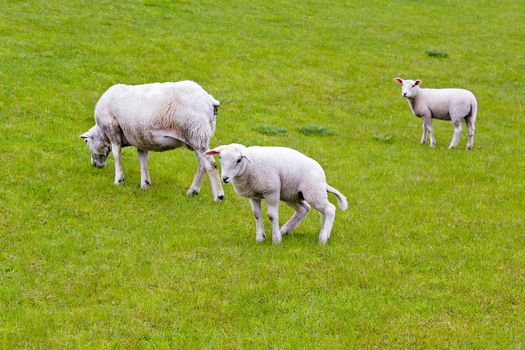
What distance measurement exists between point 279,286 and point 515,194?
736 centimetres

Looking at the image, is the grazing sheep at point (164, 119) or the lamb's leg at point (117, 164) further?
the lamb's leg at point (117, 164)

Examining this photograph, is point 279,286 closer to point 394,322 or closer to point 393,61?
point 394,322

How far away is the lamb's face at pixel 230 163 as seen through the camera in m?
9.64

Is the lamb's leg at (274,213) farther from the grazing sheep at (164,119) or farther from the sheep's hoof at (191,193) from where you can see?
the sheep's hoof at (191,193)

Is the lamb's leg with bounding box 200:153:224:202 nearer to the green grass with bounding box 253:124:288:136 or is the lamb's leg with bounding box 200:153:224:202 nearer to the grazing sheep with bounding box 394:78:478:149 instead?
the green grass with bounding box 253:124:288:136

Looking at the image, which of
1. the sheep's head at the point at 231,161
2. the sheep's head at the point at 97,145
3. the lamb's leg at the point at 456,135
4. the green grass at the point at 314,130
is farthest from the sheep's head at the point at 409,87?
the sheep's head at the point at 231,161

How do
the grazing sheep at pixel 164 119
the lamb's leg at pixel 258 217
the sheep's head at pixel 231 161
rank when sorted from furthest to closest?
the grazing sheep at pixel 164 119 → the lamb's leg at pixel 258 217 → the sheep's head at pixel 231 161

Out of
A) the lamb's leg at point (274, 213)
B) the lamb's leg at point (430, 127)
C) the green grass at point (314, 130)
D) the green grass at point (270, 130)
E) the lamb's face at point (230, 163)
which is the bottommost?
the green grass at point (314, 130)

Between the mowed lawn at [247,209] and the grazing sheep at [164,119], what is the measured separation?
826 millimetres

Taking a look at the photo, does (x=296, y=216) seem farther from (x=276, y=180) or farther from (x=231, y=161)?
(x=231, y=161)

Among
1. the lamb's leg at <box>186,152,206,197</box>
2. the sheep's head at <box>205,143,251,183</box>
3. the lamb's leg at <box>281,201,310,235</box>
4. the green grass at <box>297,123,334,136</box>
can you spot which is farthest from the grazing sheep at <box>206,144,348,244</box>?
the green grass at <box>297,123,334,136</box>

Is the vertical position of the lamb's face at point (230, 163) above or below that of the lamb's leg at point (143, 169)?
above

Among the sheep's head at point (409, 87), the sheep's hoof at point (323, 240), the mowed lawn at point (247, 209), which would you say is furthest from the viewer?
the sheep's head at point (409, 87)

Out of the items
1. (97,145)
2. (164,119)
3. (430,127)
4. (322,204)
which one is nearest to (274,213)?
(322,204)
